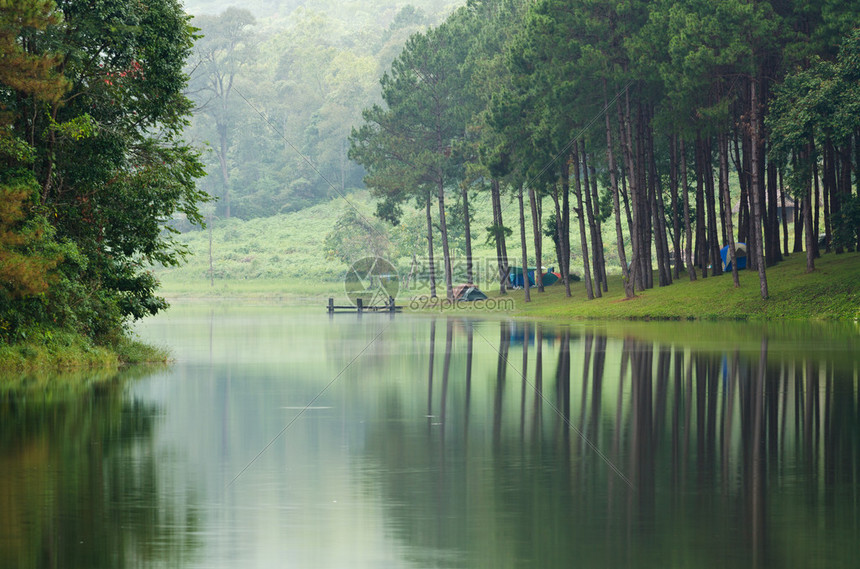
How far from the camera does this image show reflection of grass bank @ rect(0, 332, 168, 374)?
2444 centimetres

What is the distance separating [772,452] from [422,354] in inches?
757

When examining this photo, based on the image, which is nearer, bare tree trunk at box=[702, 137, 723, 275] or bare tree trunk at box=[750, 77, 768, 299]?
bare tree trunk at box=[750, 77, 768, 299]

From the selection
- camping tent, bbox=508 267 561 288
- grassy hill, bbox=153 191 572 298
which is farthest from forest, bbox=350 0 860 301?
grassy hill, bbox=153 191 572 298

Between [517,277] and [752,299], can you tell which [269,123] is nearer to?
[517,277]

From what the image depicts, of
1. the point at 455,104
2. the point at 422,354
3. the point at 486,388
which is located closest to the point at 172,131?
the point at 422,354

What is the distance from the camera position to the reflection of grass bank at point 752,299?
4569 cm

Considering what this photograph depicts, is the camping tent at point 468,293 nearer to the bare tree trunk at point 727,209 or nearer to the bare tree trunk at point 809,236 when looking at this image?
the bare tree trunk at point 727,209

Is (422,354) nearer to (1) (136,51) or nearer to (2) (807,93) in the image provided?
(1) (136,51)

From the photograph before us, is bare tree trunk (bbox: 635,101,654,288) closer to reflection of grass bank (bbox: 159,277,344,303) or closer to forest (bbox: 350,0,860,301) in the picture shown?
forest (bbox: 350,0,860,301)

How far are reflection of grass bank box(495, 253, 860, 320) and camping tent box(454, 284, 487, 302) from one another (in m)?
17.3

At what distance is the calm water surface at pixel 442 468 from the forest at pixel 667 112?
24564 mm

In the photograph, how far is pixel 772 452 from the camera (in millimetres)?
13383

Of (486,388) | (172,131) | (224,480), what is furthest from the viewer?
(172,131)

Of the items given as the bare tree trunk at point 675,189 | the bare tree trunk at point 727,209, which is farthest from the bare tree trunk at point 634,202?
the bare tree trunk at point 727,209
